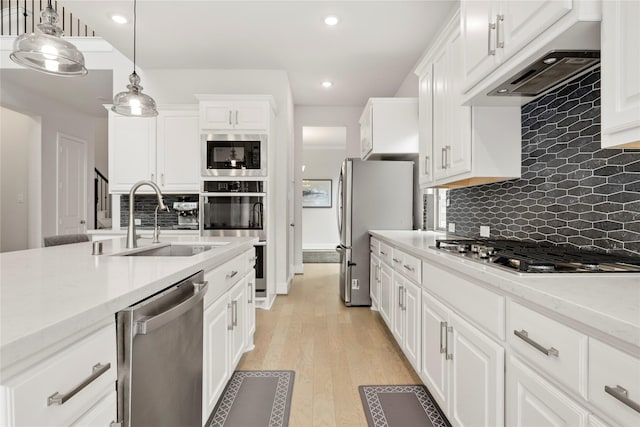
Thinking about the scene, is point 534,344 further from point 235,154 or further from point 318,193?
point 318,193

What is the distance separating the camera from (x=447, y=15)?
10.6 ft

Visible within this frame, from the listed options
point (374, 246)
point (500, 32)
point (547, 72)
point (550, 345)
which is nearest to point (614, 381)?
point (550, 345)

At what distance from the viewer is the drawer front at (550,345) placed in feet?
2.77

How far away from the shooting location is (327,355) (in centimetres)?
272

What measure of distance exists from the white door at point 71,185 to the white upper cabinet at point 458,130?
19.5 ft

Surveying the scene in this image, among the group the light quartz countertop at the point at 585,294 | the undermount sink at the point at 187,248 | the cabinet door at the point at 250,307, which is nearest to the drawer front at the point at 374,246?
the cabinet door at the point at 250,307

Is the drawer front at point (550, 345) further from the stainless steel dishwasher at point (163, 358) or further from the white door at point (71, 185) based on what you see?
the white door at point (71, 185)

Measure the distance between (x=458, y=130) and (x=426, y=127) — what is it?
63 cm

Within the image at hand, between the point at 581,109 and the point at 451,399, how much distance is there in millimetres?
1468

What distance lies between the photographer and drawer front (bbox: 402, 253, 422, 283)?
2153 millimetres

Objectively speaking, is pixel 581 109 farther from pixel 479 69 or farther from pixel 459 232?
pixel 459 232

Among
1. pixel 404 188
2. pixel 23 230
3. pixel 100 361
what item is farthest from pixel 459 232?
pixel 23 230

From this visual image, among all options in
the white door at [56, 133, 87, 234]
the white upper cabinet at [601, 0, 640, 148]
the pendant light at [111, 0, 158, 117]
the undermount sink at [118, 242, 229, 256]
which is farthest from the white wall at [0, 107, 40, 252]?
the white upper cabinet at [601, 0, 640, 148]

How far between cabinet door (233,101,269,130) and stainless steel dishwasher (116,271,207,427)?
9.17 feet
